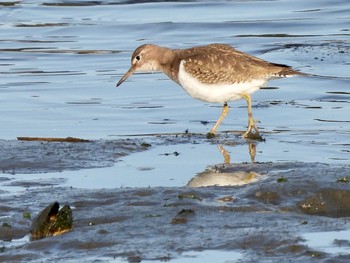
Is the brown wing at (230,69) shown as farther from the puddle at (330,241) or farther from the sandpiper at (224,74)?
the puddle at (330,241)

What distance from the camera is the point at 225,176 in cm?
880

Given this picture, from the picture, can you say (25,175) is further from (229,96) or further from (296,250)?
(296,250)

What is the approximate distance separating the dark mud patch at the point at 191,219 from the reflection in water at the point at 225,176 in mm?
172

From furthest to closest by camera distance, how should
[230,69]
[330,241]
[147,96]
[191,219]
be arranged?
[147,96] → [230,69] → [191,219] → [330,241]

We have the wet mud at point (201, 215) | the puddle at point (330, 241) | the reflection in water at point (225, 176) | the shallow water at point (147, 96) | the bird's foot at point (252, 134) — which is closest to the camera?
the puddle at point (330, 241)

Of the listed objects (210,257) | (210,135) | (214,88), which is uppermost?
(214,88)

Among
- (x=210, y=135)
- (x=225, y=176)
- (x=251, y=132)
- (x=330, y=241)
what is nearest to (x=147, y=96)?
(x=210, y=135)

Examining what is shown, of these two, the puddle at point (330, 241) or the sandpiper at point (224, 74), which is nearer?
the puddle at point (330, 241)

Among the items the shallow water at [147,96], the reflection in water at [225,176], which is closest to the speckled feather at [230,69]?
the shallow water at [147,96]

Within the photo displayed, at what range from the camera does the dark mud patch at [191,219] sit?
6.57 metres

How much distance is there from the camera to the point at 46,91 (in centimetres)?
1320

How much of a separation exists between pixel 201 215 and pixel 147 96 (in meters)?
5.62

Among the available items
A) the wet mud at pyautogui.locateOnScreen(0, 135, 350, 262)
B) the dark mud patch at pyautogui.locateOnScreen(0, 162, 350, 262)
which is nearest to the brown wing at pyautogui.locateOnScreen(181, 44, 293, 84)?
the wet mud at pyautogui.locateOnScreen(0, 135, 350, 262)

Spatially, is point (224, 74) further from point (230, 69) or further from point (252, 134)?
point (252, 134)
